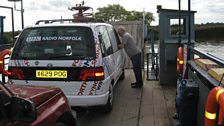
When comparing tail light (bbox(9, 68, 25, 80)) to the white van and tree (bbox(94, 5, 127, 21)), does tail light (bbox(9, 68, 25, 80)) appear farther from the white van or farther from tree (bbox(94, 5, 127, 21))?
tree (bbox(94, 5, 127, 21))

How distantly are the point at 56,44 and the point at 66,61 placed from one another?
0.38m

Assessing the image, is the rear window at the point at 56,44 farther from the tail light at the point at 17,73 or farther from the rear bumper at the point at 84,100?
the rear bumper at the point at 84,100

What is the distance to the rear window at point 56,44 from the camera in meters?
6.04

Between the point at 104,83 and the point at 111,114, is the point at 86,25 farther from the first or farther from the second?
the point at 111,114

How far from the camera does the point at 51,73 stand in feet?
19.8

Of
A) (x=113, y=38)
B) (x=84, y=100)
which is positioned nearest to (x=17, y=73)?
(x=84, y=100)

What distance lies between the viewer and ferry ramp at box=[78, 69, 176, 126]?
6266 mm

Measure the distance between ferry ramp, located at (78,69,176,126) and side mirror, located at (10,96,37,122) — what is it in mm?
3602

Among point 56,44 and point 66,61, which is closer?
point 66,61

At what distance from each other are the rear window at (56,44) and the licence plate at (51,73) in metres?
0.22

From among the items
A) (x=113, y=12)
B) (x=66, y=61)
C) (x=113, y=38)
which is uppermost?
(x=113, y=12)

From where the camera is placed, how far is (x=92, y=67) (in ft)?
19.5

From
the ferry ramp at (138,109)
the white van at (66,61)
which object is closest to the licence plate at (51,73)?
the white van at (66,61)

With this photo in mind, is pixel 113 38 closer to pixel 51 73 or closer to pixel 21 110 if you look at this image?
pixel 51 73
